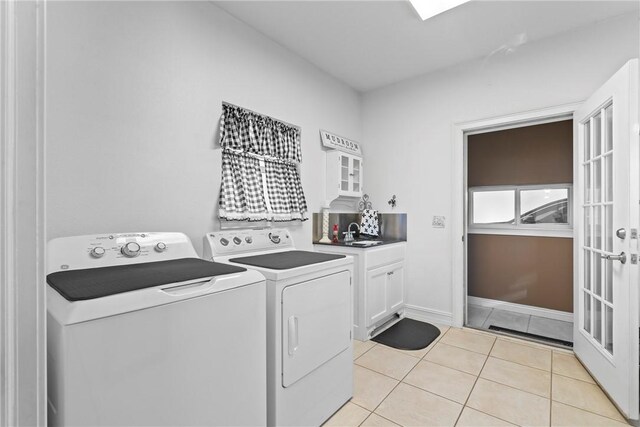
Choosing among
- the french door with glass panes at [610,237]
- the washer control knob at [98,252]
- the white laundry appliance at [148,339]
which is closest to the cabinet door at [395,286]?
the french door with glass panes at [610,237]

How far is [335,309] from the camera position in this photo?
188 cm

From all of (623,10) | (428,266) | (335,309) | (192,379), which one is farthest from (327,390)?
(623,10)

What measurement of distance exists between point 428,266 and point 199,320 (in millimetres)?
2726

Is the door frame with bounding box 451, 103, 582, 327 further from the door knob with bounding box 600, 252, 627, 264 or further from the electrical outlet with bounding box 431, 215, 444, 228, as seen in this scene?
the door knob with bounding box 600, 252, 627, 264

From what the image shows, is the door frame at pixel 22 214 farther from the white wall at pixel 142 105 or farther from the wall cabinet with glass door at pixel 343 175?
the wall cabinet with glass door at pixel 343 175

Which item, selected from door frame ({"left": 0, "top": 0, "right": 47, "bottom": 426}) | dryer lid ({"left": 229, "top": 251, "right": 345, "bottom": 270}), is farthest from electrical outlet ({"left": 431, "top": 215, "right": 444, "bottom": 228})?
door frame ({"left": 0, "top": 0, "right": 47, "bottom": 426})

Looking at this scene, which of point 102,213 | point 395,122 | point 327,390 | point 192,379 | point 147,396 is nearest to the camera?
point 147,396

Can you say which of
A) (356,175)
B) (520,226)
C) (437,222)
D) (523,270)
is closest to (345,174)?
(356,175)

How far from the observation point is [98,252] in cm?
152

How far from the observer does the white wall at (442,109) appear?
2.53m

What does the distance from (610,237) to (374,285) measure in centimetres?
173

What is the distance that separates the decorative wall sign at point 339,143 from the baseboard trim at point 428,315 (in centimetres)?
189

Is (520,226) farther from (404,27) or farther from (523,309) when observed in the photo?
(404,27)

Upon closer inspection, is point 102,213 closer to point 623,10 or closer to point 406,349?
point 406,349
